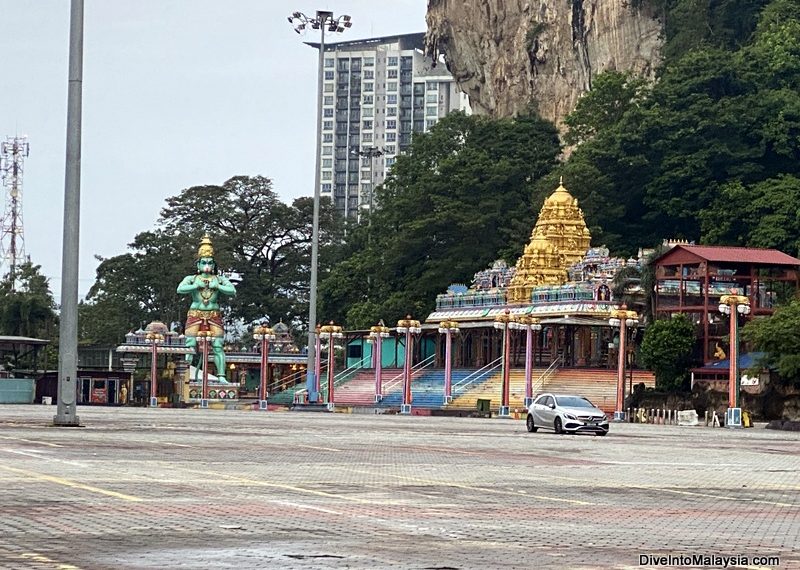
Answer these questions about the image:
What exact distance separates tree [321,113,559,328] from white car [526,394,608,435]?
53948 millimetres

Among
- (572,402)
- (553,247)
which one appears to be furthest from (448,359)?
(572,402)

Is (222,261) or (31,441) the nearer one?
(31,441)

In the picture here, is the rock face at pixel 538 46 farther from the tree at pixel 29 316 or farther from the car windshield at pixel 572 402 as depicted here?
the car windshield at pixel 572 402

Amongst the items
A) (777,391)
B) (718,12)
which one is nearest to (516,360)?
(777,391)

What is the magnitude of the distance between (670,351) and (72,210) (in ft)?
116

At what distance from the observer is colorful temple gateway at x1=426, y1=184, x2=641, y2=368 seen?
7844 centimetres

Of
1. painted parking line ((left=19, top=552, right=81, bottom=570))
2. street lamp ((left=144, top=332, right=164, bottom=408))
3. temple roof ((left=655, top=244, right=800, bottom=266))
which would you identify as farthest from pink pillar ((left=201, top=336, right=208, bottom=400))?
painted parking line ((left=19, top=552, right=81, bottom=570))

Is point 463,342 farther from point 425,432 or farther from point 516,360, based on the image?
point 425,432

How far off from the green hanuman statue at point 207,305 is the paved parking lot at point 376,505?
68.0 metres

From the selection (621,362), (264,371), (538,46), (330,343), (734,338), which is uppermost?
(538,46)

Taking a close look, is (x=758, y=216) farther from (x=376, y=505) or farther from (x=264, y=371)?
(x=376, y=505)

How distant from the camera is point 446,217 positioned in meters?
100

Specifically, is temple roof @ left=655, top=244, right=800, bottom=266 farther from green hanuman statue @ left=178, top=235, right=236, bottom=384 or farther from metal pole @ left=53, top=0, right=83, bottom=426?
green hanuman statue @ left=178, top=235, right=236, bottom=384

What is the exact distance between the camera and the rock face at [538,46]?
4488 inches
